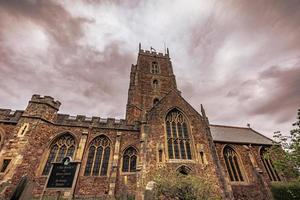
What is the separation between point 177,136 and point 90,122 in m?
10.3

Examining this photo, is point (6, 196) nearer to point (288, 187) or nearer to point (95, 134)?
point (95, 134)

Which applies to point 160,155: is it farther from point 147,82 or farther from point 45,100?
point 147,82

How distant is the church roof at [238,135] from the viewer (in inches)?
774

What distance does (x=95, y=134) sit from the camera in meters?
16.1

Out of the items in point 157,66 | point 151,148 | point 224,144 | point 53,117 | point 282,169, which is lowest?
point 282,169

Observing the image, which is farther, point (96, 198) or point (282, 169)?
point (282, 169)

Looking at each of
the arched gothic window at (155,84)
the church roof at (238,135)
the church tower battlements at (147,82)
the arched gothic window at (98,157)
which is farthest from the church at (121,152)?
the arched gothic window at (155,84)

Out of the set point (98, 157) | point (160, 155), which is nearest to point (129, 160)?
point (98, 157)

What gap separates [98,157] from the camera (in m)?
15.3

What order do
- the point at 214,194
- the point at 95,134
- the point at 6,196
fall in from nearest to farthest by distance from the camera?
the point at 6,196 < the point at 214,194 < the point at 95,134

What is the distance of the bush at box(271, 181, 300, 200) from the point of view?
45.4ft

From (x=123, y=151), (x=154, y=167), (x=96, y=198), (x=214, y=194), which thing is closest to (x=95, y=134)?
(x=123, y=151)

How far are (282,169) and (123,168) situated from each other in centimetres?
1690

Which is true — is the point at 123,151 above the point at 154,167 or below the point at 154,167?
above
